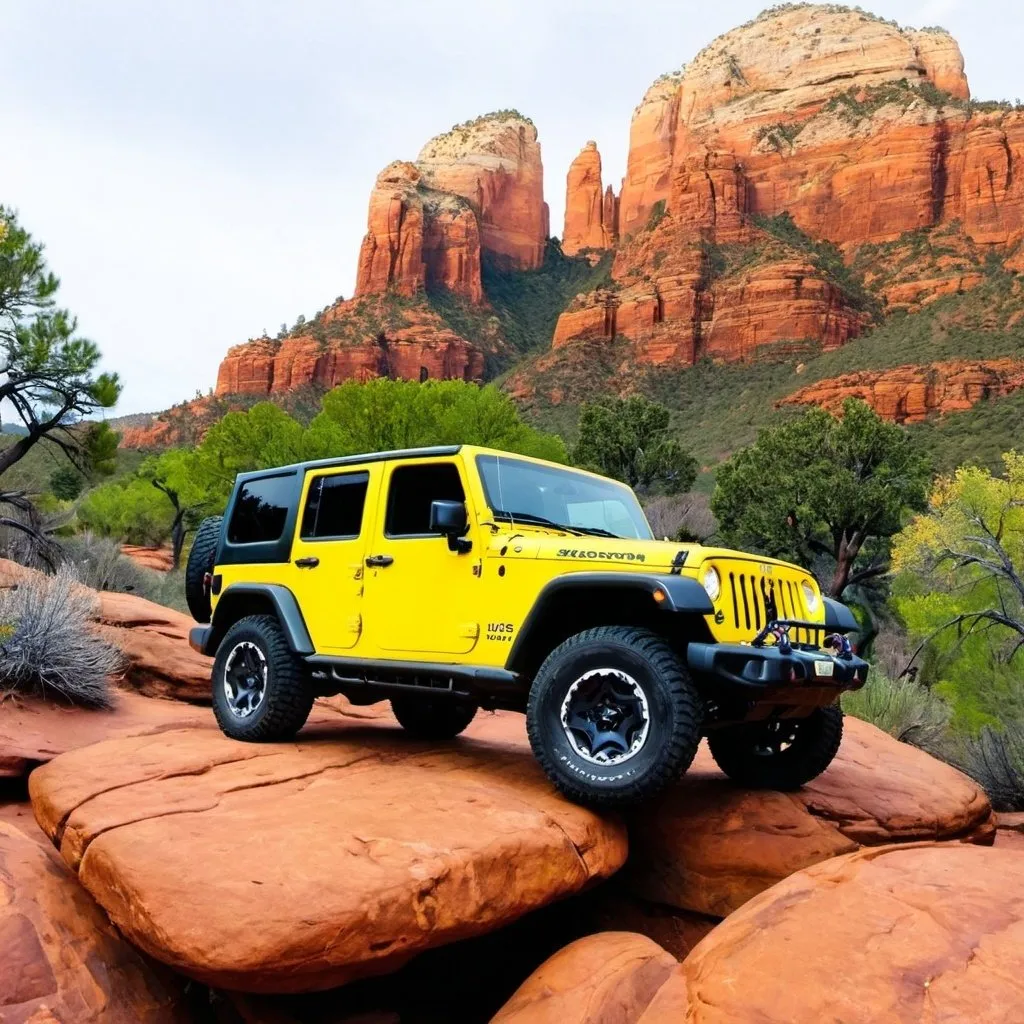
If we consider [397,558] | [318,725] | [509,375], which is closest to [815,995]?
[397,558]

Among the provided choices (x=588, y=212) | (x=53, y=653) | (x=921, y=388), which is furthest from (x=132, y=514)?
(x=588, y=212)

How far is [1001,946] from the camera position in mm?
3162

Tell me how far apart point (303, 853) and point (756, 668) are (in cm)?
241

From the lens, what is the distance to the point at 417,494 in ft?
19.0

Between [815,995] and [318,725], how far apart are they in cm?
524

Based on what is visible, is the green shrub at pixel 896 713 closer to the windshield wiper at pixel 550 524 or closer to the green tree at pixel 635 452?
the windshield wiper at pixel 550 524

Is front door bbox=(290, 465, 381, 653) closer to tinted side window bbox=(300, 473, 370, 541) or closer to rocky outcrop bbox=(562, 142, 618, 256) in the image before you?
tinted side window bbox=(300, 473, 370, 541)

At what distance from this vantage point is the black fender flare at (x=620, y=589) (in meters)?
4.38

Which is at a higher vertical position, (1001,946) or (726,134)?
(726,134)

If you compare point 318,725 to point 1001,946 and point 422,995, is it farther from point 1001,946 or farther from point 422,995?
point 1001,946

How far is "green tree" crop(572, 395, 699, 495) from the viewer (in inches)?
1612

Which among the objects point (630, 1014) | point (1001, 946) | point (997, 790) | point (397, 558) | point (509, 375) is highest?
point (509, 375)

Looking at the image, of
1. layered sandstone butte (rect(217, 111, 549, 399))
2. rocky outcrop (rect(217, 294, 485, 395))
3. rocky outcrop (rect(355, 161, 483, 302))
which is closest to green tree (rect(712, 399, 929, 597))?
layered sandstone butte (rect(217, 111, 549, 399))

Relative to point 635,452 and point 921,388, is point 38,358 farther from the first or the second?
point 921,388
